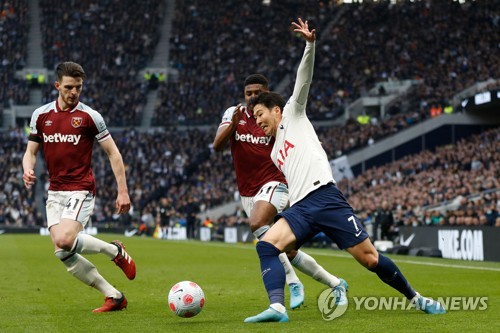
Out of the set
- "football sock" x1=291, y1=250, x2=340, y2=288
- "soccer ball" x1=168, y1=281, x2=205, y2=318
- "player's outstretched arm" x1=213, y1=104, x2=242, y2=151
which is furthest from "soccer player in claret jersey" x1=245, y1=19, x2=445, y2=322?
"football sock" x1=291, y1=250, x2=340, y2=288

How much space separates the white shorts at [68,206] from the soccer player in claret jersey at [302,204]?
2.51 meters

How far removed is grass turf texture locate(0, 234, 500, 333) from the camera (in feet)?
27.9

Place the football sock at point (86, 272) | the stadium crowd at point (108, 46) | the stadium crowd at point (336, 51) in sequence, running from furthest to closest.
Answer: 1. the stadium crowd at point (108, 46)
2. the stadium crowd at point (336, 51)
3. the football sock at point (86, 272)

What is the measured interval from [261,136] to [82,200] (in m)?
2.21

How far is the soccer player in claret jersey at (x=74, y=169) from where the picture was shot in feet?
33.6

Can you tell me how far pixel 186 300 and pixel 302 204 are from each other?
5.09 feet

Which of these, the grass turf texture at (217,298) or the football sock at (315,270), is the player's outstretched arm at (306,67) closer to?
the grass turf texture at (217,298)

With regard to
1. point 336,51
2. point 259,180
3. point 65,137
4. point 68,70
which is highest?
point 336,51

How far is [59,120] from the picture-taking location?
412 inches

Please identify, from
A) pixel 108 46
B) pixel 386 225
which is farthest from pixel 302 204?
pixel 108 46

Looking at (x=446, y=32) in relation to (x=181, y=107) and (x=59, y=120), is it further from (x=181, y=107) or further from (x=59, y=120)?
(x=59, y=120)

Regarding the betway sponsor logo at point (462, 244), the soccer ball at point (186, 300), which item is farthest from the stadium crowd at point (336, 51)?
the soccer ball at point (186, 300)

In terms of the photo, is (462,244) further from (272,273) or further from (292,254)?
(272,273)

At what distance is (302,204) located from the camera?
864 cm
